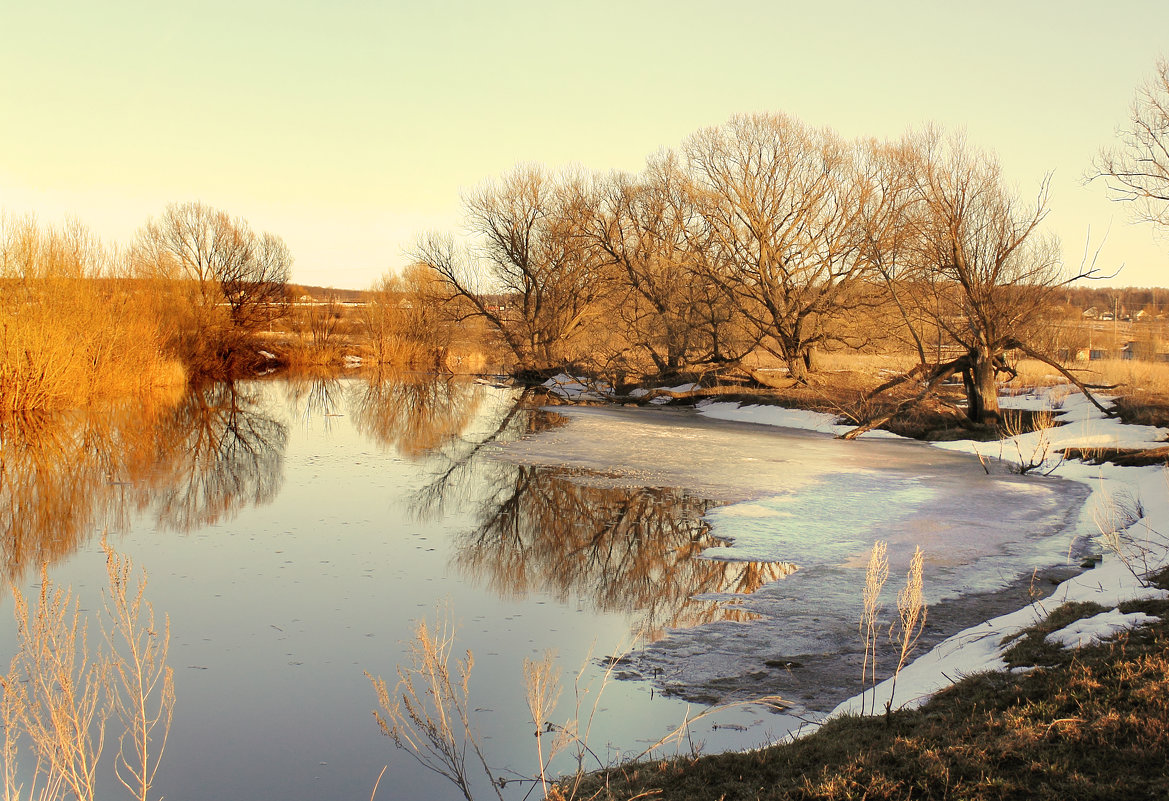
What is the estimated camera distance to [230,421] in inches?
882

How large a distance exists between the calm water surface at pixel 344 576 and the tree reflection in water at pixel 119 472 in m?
0.06

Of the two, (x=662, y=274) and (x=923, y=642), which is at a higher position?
(x=662, y=274)

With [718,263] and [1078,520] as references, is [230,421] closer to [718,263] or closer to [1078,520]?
[718,263]

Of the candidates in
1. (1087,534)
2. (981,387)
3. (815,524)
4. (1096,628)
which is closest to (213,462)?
(815,524)

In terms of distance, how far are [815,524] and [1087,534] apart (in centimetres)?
339

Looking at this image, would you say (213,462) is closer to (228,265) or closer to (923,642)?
(923,642)

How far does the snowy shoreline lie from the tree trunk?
1442mm

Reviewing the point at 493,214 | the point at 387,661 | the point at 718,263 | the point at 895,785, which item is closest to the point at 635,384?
the point at 718,263

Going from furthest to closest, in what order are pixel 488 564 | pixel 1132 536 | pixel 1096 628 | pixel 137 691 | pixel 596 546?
pixel 596 546
pixel 488 564
pixel 1132 536
pixel 137 691
pixel 1096 628

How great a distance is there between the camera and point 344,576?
333 inches

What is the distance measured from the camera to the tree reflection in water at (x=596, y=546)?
7.88m

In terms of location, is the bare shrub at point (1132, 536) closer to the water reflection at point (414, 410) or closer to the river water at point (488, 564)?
the river water at point (488, 564)

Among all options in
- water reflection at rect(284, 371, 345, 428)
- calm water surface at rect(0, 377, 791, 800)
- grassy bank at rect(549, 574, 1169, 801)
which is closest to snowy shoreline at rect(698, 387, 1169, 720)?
grassy bank at rect(549, 574, 1169, 801)

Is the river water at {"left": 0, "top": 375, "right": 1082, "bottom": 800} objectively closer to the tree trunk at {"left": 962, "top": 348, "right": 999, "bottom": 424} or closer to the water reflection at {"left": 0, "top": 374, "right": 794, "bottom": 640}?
the water reflection at {"left": 0, "top": 374, "right": 794, "bottom": 640}
